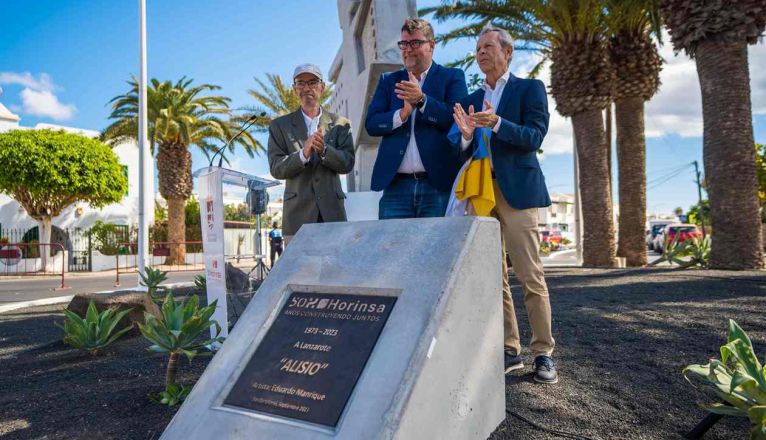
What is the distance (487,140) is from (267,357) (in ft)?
5.93

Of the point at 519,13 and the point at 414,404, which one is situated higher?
the point at 519,13

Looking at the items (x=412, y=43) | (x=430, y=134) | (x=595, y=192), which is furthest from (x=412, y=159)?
(x=595, y=192)

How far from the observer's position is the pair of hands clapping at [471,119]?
2.83 metres

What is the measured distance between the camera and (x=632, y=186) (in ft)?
44.6

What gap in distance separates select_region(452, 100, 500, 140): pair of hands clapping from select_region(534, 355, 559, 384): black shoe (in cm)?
145

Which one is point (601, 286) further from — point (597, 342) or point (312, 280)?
point (312, 280)

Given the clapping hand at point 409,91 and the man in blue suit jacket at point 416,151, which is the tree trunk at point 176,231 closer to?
the man in blue suit jacket at point 416,151

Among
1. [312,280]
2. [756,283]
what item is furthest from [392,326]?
[756,283]

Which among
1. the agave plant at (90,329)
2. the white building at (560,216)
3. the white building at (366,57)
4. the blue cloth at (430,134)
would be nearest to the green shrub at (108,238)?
the white building at (366,57)

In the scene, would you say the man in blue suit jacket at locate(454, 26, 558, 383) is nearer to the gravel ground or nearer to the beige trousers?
the beige trousers

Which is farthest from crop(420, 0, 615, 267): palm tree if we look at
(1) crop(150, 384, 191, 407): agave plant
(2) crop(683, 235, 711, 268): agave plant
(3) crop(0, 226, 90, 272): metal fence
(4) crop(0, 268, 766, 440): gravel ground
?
(3) crop(0, 226, 90, 272): metal fence

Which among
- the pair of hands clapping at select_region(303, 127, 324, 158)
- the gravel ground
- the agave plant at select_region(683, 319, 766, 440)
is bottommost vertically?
the gravel ground

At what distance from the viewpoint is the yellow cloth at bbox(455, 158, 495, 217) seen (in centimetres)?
293

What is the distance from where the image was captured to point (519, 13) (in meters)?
13.9
